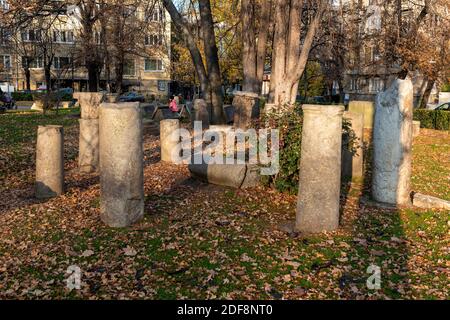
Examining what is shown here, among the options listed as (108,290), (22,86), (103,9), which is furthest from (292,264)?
(22,86)

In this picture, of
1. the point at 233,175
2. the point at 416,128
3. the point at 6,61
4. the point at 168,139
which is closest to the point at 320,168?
the point at 233,175

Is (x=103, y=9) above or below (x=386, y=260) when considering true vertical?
above

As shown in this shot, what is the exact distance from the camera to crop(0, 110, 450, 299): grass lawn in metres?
5.09

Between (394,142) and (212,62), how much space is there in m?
9.81

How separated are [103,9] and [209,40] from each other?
25.6 ft

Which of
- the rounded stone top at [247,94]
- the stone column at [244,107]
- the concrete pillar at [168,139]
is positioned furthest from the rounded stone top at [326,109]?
the rounded stone top at [247,94]

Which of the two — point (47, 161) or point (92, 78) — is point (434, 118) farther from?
point (92, 78)

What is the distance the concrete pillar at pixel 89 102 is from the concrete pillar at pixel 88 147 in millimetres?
136

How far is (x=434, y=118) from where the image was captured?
2102cm

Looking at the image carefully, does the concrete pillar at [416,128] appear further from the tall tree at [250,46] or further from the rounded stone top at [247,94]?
the rounded stone top at [247,94]

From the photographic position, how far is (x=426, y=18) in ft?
71.4

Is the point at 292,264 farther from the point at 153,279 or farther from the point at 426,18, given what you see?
the point at 426,18

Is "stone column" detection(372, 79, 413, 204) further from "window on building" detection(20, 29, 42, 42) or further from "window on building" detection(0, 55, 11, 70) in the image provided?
"window on building" detection(0, 55, 11, 70)

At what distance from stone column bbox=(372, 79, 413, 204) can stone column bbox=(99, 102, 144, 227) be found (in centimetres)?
413
